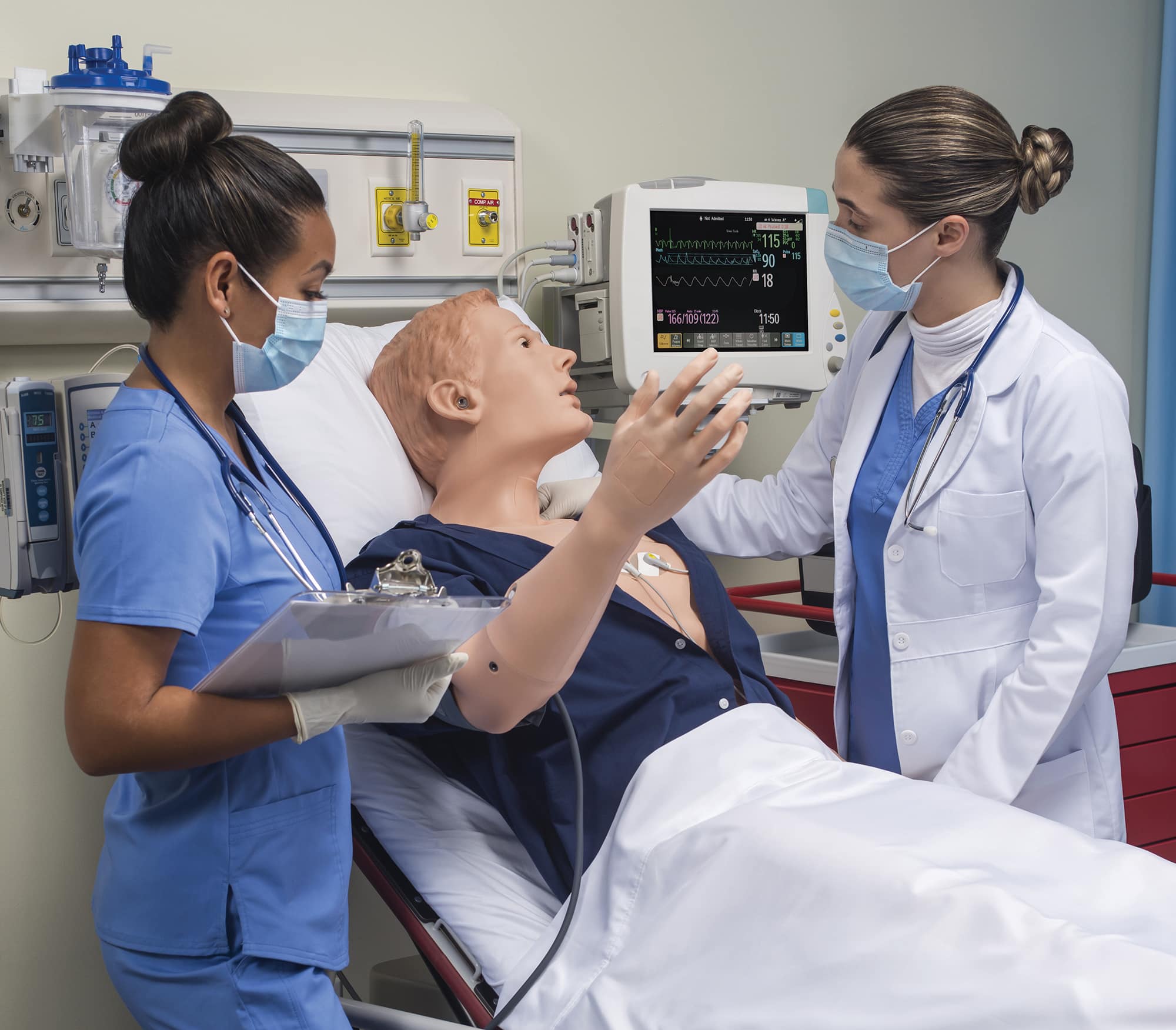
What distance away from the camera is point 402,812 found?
1587mm

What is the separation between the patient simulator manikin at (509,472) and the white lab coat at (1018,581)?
338 mm

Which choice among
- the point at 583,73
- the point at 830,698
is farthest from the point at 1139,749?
the point at 583,73

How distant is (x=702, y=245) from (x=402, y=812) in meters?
1.28

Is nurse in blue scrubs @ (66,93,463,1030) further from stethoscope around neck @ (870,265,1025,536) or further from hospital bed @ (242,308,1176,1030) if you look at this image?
stethoscope around neck @ (870,265,1025,536)

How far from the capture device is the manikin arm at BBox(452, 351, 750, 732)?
1.12 m

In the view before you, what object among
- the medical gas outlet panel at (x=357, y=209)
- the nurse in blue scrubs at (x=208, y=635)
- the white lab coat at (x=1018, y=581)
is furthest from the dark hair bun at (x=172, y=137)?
the white lab coat at (x=1018, y=581)

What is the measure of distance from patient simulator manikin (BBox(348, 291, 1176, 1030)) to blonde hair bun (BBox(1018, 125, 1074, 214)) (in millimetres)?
755

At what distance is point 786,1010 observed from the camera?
113cm

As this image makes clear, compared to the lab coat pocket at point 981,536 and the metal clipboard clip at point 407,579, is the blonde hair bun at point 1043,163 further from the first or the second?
the metal clipboard clip at point 407,579

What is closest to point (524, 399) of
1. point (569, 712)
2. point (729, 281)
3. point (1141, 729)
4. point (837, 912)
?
point (569, 712)

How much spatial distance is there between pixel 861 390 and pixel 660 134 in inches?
43.4

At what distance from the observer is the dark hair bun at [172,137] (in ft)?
3.72

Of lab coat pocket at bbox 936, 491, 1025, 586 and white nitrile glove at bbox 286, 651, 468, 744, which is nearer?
white nitrile glove at bbox 286, 651, 468, 744

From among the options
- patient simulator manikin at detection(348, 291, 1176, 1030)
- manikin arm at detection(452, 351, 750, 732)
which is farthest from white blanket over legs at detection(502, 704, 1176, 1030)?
manikin arm at detection(452, 351, 750, 732)
